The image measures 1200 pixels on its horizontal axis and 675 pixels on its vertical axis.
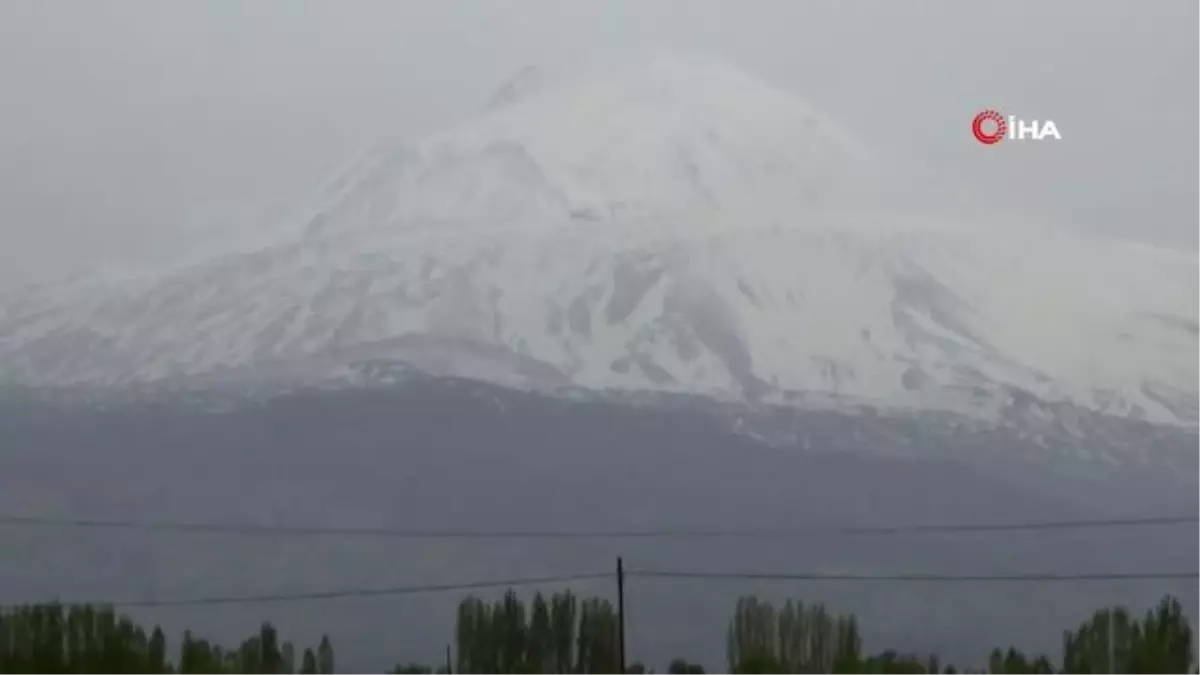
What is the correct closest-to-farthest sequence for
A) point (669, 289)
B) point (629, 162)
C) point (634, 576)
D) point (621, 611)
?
1. point (621, 611)
2. point (634, 576)
3. point (669, 289)
4. point (629, 162)

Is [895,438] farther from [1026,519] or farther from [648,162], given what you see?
[648,162]

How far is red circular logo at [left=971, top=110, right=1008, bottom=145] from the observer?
7570 mm

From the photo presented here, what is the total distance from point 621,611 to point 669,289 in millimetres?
1339

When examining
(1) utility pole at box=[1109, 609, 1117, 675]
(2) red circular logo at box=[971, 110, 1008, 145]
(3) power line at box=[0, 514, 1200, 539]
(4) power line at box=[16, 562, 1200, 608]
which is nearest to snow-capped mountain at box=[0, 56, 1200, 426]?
(2) red circular logo at box=[971, 110, 1008, 145]

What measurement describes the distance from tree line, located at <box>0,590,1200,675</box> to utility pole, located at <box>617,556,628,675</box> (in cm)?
5

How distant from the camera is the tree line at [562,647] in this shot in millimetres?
7156

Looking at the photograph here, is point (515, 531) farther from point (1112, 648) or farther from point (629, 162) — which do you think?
point (1112, 648)

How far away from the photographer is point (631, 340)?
7.52m

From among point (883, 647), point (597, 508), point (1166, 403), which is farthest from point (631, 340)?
point (1166, 403)

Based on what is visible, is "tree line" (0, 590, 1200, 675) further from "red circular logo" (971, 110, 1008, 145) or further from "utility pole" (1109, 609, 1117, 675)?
"red circular logo" (971, 110, 1008, 145)

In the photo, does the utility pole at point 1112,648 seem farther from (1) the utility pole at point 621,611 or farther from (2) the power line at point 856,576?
(1) the utility pole at point 621,611

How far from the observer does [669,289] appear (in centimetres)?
756

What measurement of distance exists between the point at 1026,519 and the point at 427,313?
8.19 feet

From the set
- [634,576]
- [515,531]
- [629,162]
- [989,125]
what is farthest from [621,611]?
[989,125]
